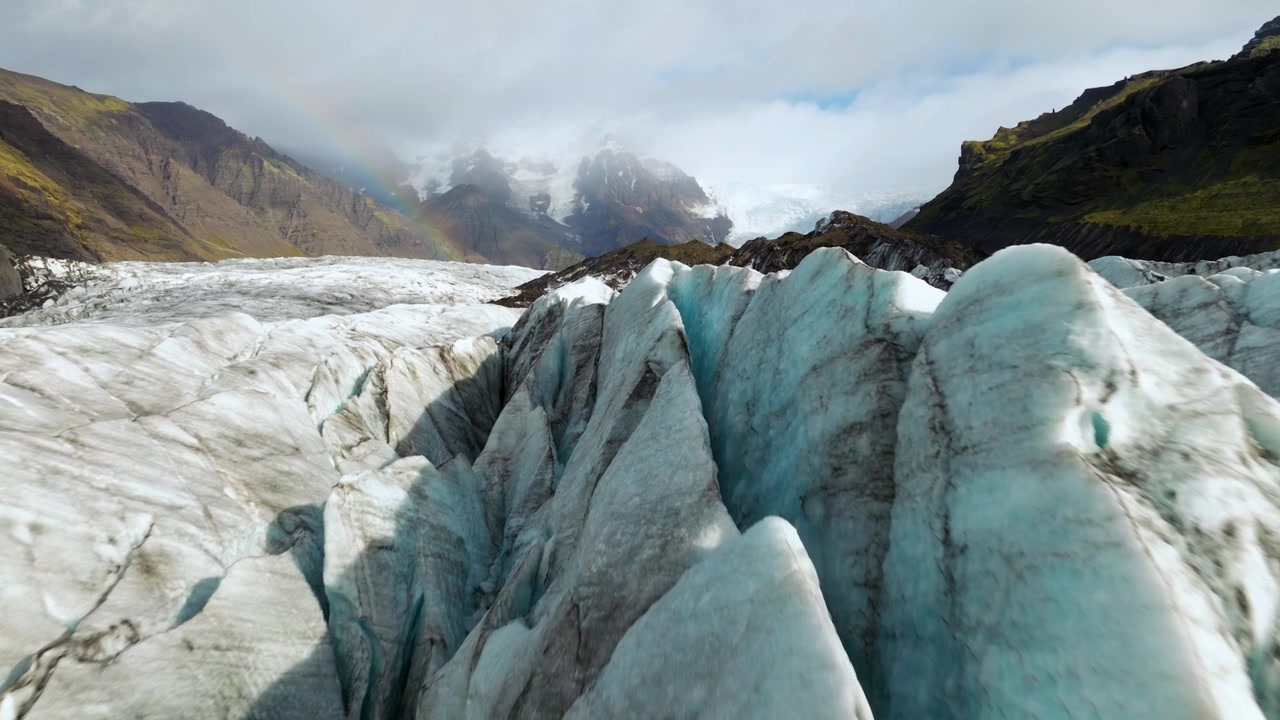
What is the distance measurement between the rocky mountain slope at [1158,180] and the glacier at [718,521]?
85742mm

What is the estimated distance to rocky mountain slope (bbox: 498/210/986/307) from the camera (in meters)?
55.9

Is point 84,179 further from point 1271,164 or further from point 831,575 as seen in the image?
point 1271,164

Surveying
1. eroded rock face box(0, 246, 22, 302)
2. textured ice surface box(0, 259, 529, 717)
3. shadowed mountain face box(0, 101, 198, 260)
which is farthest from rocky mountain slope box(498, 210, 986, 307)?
shadowed mountain face box(0, 101, 198, 260)

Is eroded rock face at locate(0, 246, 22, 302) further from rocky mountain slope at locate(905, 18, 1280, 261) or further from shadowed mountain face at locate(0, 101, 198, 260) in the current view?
rocky mountain slope at locate(905, 18, 1280, 261)

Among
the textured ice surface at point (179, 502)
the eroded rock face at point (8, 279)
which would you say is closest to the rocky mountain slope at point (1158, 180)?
the textured ice surface at point (179, 502)

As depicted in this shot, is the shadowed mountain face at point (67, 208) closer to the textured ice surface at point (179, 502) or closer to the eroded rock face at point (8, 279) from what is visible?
the eroded rock face at point (8, 279)

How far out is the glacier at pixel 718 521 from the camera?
4000 millimetres

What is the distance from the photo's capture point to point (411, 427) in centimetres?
1620

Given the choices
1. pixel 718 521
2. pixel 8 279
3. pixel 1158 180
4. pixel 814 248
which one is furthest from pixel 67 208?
pixel 1158 180

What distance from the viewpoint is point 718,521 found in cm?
609

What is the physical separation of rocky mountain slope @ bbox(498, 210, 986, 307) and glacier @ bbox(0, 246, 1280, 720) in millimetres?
40445

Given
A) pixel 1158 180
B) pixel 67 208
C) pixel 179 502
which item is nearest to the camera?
pixel 179 502

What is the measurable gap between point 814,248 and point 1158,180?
87.1m

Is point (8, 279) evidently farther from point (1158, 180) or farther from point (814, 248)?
point (1158, 180)
